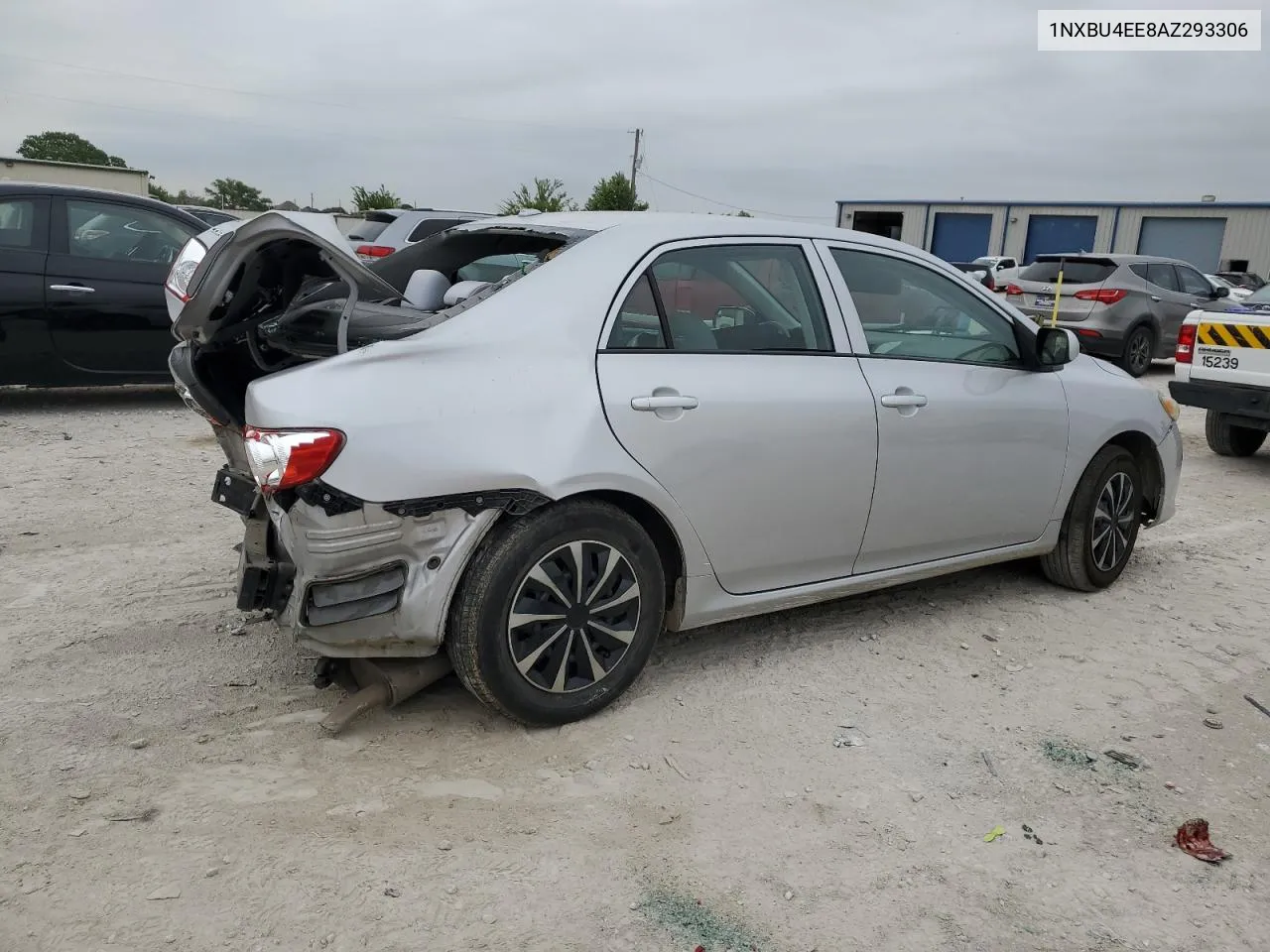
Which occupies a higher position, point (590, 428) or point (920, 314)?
point (920, 314)

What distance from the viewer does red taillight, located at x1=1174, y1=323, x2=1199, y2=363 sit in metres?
8.16

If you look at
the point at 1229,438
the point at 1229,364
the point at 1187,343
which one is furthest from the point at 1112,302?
the point at 1229,364

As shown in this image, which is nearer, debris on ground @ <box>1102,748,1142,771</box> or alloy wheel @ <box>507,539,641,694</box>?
alloy wheel @ <box>507,539,641,694</box>

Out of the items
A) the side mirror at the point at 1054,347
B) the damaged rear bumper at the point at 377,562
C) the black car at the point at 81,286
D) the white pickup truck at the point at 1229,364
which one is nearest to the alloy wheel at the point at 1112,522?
the side mirror at the point at 1054,347

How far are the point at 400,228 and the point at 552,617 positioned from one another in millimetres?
8820

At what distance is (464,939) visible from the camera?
2.40 meters

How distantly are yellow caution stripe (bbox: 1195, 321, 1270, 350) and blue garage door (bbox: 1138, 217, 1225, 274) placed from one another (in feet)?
100

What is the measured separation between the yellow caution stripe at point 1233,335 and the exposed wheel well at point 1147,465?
3.37 m

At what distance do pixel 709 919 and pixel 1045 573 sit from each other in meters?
3.13

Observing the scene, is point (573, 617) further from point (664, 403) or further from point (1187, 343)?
point (1187, 343)

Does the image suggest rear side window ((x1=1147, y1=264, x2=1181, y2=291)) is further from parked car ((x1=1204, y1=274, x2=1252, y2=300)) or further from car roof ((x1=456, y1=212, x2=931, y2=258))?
car roof ((x1=456, y1=212, x2=931, y2=258))

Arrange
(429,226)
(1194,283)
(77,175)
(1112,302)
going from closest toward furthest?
(429,226), (1112,302), (1194,283), (77,175)

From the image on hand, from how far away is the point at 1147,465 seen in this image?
5.08m

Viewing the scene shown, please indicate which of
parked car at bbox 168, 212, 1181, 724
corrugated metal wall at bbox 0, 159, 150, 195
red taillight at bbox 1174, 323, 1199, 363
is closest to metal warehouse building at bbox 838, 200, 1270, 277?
corrugated metal wall at bbox 0, 159, 150, 195
